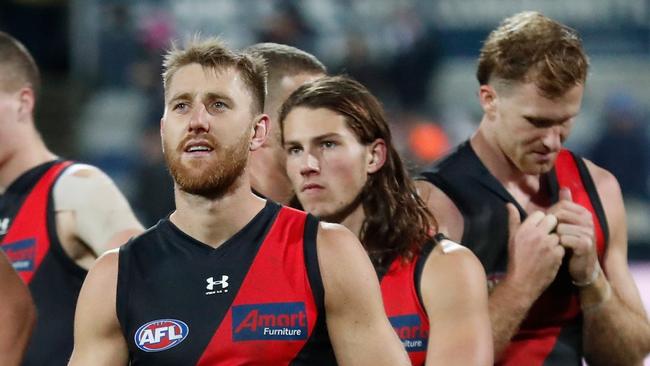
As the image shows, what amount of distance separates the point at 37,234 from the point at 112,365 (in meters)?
1.58

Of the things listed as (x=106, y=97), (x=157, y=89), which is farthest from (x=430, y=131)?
(x=106, y=97)

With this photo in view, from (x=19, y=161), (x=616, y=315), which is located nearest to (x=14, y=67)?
(x=19, y=161)

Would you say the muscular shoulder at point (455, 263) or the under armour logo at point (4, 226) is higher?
the under armour logo at point (4, 226)

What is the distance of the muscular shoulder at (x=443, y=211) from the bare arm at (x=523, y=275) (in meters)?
0.03

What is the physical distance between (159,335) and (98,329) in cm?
18

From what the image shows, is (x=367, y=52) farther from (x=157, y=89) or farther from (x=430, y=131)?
(x=157, y=89)

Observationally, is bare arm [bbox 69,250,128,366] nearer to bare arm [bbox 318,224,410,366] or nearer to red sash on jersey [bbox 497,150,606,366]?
bare arm [bbox 318,224,410,366]

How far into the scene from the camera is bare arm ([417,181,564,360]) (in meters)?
4.70

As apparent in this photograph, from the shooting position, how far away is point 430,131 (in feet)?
38.9

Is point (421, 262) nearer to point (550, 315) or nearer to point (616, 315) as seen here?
point (550, 315)

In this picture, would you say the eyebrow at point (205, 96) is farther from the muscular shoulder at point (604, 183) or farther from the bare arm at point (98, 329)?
the muscular shoulder at point (604, 183)

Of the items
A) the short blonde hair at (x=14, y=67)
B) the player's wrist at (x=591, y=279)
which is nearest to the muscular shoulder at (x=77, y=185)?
the short blonde hair at (x=14, y=67)

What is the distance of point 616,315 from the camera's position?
498cm

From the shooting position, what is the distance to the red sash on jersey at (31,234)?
17.1ft
